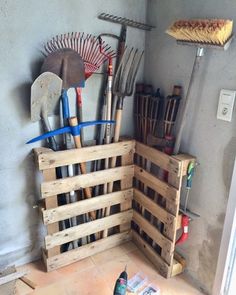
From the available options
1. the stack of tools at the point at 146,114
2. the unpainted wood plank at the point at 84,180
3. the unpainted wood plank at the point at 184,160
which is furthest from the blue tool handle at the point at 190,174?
the unpainted wood plank at the point at 84,180

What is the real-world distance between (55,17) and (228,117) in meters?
0.96

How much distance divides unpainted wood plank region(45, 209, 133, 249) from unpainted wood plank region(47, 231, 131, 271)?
9 centimetres

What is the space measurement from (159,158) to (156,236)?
49 cm

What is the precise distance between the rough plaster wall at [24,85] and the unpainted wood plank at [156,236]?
63cm

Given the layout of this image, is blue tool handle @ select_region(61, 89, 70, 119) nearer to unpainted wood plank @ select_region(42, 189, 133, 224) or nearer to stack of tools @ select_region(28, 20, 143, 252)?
stack of tools @ select_region(28, 20, 143, 252)

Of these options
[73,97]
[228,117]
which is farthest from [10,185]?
[228,117]

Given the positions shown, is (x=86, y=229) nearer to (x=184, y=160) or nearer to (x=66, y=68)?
(x=184, y=160)

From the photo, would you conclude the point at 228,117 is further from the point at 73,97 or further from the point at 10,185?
the point at 10,185

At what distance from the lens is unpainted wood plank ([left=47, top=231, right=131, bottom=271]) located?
60.0 inches

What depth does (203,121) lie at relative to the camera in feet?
4.17

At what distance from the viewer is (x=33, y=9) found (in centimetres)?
122

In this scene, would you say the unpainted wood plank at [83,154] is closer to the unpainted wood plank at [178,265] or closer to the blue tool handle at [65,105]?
the blue tool handle at [65,105]

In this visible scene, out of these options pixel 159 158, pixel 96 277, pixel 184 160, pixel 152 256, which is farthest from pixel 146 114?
pixel 96 277

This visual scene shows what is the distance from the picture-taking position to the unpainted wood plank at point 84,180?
4.53ft
